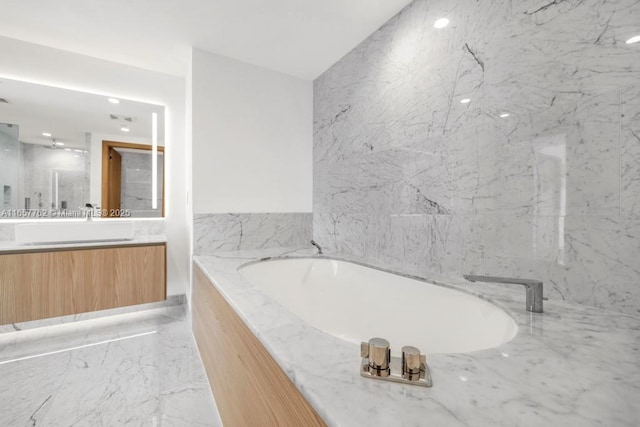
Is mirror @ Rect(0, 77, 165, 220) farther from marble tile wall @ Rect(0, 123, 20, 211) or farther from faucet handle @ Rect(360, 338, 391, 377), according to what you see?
faucet handle @ Rect(360, 338, 391, 377)

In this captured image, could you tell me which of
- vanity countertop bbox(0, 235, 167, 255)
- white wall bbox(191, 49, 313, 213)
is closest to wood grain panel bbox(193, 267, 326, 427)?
white wall bbox(191, 49, 313, 213)

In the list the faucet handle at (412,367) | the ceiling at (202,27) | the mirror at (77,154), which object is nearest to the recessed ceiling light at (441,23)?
the ceiling at (202,27)

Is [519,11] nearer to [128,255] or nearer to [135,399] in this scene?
[135,399]

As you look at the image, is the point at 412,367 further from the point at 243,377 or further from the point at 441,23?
the point at 441,23

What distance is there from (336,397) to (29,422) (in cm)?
167

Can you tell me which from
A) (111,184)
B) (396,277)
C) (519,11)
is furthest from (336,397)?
(111,184)

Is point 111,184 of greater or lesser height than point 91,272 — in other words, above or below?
above

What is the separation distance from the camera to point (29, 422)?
48.9 inches

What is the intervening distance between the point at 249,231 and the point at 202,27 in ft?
4.94

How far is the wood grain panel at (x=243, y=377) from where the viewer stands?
1.94 ft

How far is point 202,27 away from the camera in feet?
6.17

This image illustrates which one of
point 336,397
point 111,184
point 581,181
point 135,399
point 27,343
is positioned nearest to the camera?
point 336,397

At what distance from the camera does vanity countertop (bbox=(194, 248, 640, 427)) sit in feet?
1.46

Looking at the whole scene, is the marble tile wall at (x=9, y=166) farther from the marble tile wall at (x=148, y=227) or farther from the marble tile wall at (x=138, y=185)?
the marble tile wall at (x=148, y=227)
